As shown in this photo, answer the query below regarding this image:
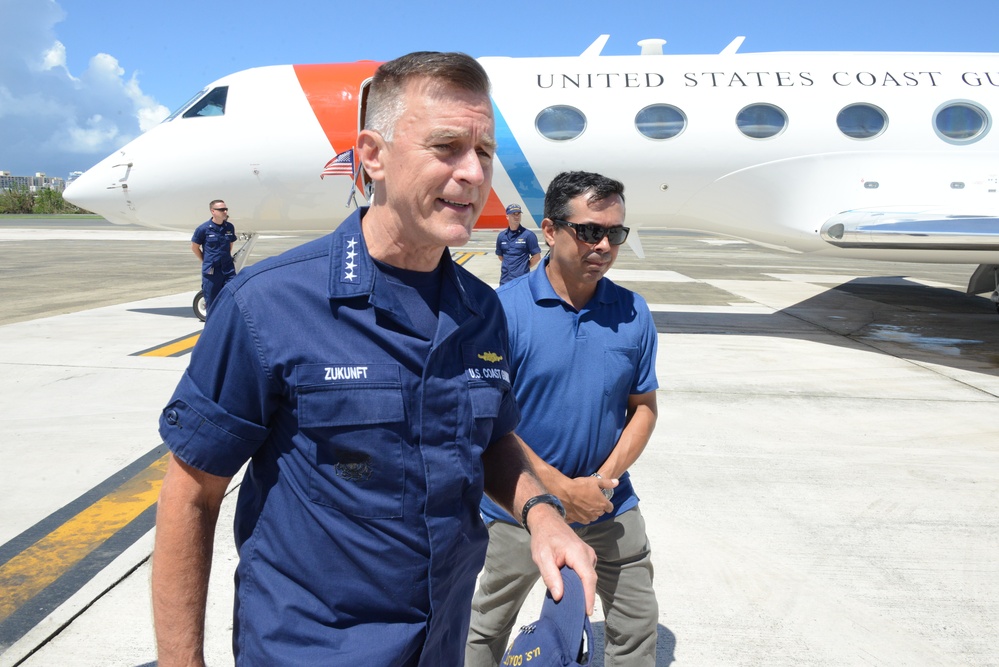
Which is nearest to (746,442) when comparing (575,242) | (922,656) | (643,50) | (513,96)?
(922,656)

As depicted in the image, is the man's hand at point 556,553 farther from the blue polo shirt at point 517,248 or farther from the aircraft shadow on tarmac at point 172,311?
the aircraft shadow on tarmac at point 172,311

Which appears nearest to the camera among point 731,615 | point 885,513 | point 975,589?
point 731,615

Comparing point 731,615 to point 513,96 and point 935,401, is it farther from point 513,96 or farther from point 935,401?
point 513,96

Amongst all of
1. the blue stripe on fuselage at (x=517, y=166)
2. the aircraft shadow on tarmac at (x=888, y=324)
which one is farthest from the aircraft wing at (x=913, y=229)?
the blue stripe on fuselage at (x=517, y=166)

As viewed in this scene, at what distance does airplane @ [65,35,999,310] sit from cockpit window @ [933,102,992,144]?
0.06 ft

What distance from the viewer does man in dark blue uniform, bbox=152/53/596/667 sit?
4.79ft

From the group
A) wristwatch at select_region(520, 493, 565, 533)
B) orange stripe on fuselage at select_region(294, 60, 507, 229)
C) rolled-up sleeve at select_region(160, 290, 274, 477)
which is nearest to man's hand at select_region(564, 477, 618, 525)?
wristwatch at select_region(520, 493, 565, 533)

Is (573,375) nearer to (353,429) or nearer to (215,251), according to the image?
(353,429)

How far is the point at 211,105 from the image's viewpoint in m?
9.86

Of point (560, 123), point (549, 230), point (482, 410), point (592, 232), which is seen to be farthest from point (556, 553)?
point (560, 123)

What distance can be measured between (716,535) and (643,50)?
7873 millimetres

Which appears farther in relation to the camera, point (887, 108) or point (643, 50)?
point (643, 50)

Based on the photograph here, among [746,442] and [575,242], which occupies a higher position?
[575,242]

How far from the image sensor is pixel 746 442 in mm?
5820
